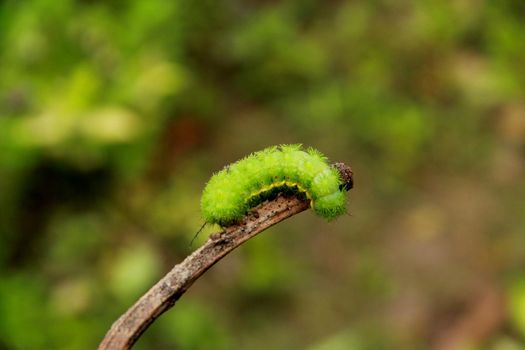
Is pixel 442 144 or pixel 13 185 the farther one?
pixel 442 144

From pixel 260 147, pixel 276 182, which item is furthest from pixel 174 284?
pixel 260 147

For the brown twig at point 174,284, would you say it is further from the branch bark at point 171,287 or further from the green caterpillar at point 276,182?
the green caterpillar at point 276,182

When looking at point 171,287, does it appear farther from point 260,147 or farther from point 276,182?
point 260,147

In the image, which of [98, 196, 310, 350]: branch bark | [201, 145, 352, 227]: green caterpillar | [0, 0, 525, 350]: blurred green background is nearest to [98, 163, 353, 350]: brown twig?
[98, 196, 310, 350]: branch bark

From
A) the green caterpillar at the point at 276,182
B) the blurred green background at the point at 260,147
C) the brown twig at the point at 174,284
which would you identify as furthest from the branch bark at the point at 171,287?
the blurred green background at the point at 260,147

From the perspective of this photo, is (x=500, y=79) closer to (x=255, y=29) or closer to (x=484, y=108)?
(x=484, y=108)

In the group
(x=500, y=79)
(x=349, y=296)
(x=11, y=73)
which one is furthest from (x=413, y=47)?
(x=11, y=73)
